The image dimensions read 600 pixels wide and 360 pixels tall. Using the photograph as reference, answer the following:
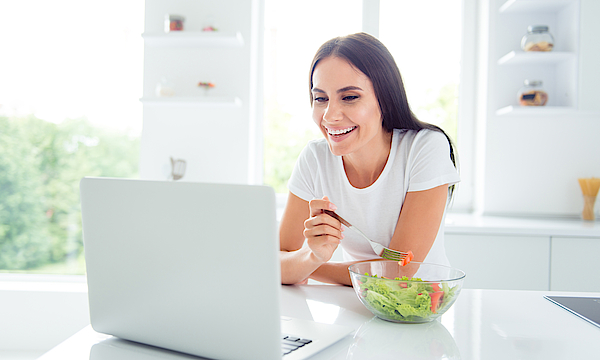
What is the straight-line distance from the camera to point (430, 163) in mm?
1272

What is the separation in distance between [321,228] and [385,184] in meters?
0.44

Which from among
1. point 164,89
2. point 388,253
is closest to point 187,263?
point 388,253

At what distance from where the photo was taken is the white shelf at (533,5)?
2.52 meters

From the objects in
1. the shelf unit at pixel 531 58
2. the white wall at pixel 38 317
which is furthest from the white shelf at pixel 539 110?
the white wall at pixel 38 317

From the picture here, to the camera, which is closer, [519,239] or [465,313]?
[465,313]

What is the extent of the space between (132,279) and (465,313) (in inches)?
25.4

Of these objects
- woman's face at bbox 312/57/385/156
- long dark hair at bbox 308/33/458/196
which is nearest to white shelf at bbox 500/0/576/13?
long dark hair at bbox 308/33/458/196

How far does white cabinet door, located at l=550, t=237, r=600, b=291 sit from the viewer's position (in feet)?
6.87

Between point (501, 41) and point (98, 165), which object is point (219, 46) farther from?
point (501, 41)

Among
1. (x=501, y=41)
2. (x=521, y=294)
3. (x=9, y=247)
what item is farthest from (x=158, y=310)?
(x=9, y=247)

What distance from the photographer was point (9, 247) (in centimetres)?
309

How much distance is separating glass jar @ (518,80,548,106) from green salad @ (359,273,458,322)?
6.73ft

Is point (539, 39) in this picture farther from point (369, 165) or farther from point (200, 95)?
point (200, 95)

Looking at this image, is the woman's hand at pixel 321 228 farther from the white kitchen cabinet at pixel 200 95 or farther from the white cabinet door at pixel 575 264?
the white kitchen cabinet at pixel 200 95
